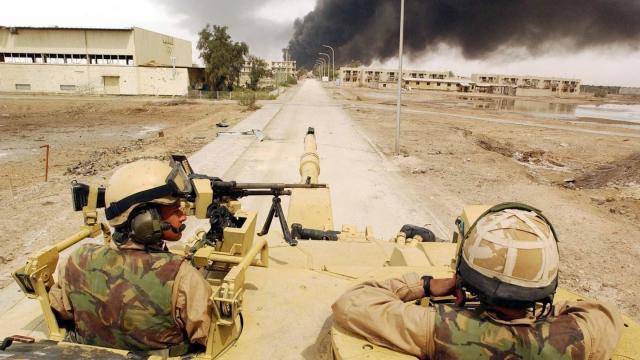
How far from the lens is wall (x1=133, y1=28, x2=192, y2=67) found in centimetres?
5053

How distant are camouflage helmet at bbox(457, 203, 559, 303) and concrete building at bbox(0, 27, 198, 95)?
4935cm

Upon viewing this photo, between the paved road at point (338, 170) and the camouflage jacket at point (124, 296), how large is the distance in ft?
20.4

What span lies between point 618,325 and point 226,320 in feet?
5.96

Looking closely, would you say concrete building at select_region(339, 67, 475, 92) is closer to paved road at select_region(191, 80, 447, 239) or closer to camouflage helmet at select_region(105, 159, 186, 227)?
paved road at select_region(191, 80, 447, 239)

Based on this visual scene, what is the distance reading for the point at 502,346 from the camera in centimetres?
194

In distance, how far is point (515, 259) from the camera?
184 cm

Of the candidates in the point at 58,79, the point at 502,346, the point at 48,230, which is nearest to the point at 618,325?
the point at 502,346

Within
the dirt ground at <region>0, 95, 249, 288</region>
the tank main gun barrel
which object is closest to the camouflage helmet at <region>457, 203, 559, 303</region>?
the tank main gun barrel

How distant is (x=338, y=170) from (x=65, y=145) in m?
13.4

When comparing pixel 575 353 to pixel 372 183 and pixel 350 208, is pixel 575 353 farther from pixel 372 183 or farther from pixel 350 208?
pixel 372 183

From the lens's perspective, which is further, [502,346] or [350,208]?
[350,208]

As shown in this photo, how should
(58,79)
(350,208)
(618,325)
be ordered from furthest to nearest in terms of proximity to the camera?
(58,79)
(350,208)
(618,325)

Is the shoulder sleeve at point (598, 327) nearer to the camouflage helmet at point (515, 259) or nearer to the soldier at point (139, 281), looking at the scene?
the camouflage helmet at point (515, 259)

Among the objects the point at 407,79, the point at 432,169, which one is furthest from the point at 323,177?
the point at 407,79
